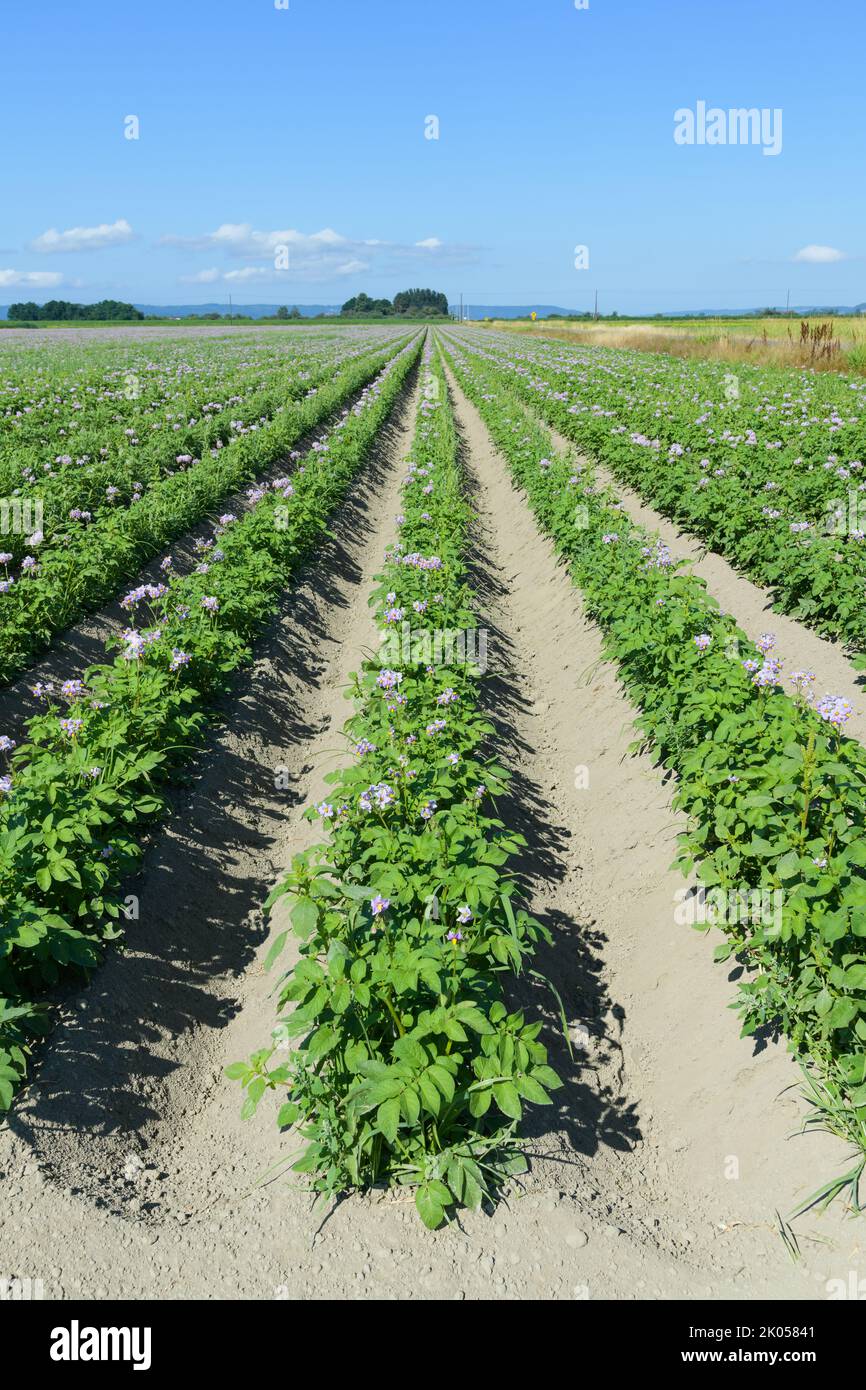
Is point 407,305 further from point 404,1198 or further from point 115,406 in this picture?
point 404,1198

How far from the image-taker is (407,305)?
17688 cm

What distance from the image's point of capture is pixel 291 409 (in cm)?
1983

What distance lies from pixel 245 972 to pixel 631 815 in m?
2.88

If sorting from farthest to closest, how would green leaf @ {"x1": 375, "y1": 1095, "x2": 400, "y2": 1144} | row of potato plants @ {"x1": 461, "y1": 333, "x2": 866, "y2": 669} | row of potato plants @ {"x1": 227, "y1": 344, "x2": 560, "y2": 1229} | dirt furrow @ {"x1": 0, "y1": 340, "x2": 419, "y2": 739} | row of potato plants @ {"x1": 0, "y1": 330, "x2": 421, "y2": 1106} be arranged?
row of potato plants @ {"x1": 461, "y1": 333, "x2": 866, "y2": 669} < dirt furrow @ {"x1": 0, "y1": 340, "x2": 419, "y2": 739} < row of potato plants @ {"x1": 0, "y1": 330, "x2": 421, "y2": 1106} < row of potato plants @ {"x1": 227, "y1": 344, "x2": 560, "y2": 1229} < green leaf @ {"x1": 375, "y1": 1095, "x2": 400, "y2": 1144}

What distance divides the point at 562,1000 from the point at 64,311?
115966 millimetres

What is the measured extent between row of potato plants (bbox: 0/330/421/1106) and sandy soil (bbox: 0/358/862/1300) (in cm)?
30

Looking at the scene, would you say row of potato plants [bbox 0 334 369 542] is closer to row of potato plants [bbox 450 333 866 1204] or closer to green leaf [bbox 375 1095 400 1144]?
row of potato plants [bbox 450 333 866 1204]

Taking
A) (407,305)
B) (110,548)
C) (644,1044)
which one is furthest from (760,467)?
(407,305)

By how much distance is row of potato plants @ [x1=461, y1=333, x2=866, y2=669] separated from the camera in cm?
816

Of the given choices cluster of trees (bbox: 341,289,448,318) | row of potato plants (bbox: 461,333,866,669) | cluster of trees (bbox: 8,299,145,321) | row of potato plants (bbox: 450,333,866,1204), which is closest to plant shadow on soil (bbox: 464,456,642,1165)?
row of potato plants (bbox: 450,333,866,1204)

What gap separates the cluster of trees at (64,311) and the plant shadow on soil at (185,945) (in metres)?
109

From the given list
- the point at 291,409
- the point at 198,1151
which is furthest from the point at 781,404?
the point at 198,1151

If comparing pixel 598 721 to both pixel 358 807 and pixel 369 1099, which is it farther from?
pixel 369 1099

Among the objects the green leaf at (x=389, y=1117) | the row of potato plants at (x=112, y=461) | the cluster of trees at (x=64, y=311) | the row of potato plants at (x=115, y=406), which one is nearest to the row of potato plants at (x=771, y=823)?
the green leaf at (x=389, y=1117)
